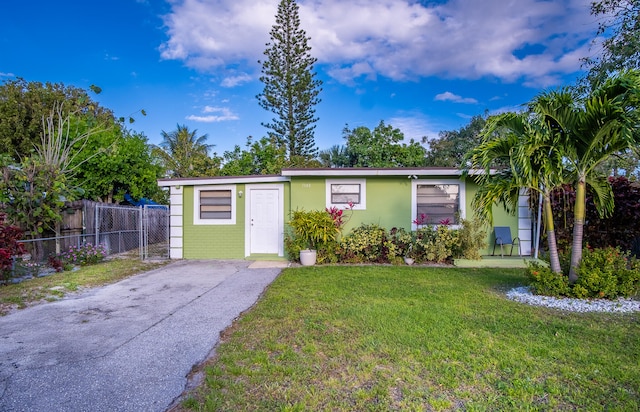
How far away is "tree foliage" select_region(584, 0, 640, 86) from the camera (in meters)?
8.74

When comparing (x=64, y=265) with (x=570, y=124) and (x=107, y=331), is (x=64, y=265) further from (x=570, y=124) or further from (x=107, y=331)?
(x=570, y=124)

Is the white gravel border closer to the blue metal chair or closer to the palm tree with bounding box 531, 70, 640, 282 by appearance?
the palm tree with bounding box 531, 70, 640, 282

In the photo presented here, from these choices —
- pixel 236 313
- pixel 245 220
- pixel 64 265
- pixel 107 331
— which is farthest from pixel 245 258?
pixel 107 331

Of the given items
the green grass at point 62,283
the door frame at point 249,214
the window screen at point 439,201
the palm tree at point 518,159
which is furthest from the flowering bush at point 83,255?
the palm tree at point 518,159

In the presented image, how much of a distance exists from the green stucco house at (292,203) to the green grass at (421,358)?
4.36 metres

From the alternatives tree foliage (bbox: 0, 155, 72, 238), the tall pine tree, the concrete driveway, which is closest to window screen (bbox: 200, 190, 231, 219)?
tree foliage (bbox: 0, 155, 72, 238)

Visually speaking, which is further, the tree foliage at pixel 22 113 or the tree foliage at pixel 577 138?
the tree foliage at pixel 22 113

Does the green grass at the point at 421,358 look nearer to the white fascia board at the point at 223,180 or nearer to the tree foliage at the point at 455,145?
the white fascia board at the point at 223,180

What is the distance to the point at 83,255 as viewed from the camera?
8258mm

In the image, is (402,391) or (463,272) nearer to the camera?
(402,391)

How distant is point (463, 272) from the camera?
282 inches

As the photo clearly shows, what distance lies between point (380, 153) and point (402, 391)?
54.8 feet

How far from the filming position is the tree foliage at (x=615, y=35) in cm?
874

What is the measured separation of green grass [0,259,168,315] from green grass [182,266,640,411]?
3473mm
